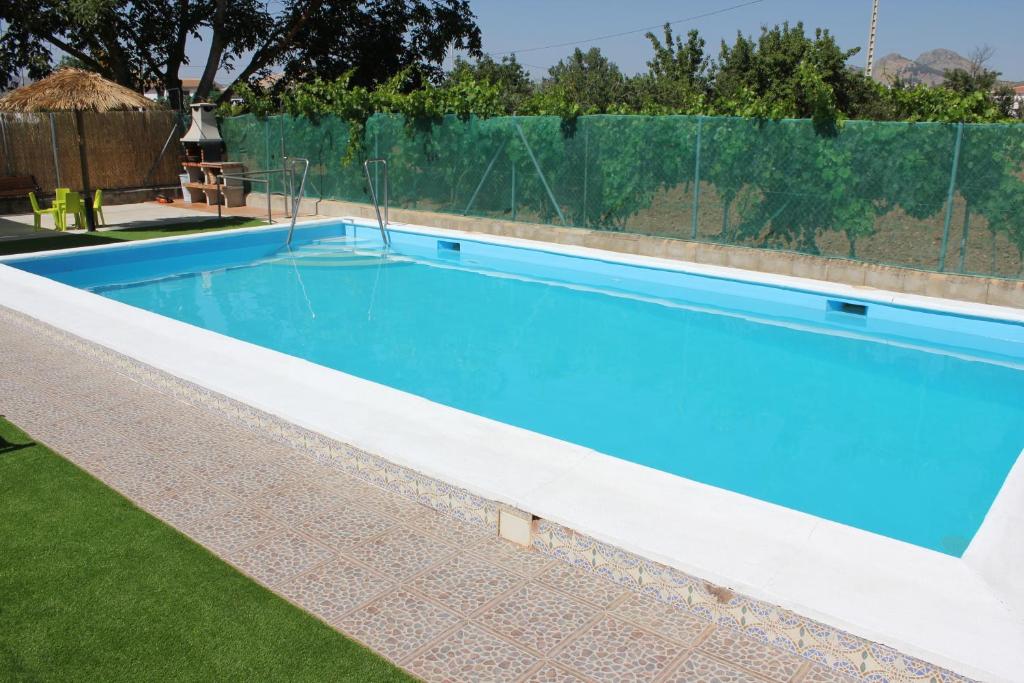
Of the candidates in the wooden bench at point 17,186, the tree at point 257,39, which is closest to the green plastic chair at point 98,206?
the wooden bench at point 17,186

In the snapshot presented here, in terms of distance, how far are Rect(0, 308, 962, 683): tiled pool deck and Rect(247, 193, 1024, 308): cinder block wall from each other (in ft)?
27.1

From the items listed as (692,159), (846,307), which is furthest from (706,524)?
(692,159)

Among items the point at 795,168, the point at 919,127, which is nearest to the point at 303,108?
the point at 795,168

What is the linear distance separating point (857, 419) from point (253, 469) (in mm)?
4854

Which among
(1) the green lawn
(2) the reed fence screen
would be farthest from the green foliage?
(1) the green lawn

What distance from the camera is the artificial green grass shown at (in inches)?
116

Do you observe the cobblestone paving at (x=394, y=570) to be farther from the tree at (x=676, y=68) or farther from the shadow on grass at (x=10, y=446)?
the tree at (x=676, y=68)

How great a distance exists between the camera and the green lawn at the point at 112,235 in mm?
12773

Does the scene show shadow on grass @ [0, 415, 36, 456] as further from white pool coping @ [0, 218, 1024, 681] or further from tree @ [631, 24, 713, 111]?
tree @ [631, 24, 713, 111]

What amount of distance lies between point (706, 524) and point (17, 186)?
62.0ft

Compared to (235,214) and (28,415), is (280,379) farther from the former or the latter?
(235,214)

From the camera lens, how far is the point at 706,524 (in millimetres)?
3621

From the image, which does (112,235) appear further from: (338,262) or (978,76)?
(978,76)

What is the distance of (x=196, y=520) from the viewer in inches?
160
